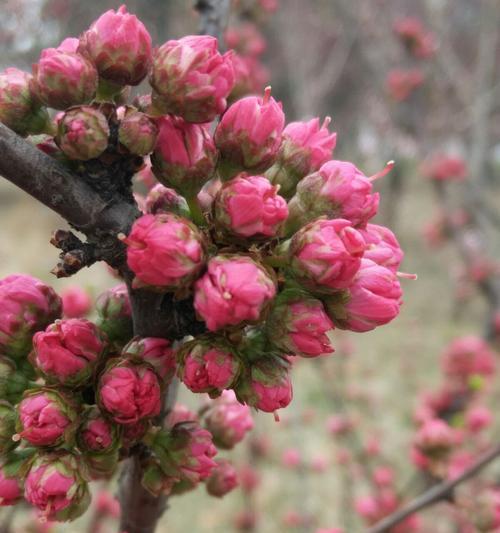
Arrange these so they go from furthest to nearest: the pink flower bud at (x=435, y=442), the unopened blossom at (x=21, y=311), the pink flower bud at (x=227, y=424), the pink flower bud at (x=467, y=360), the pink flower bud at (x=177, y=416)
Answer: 1. the pink flower bud at (x=467, y=360)
2. the pink flower bud at (x=435, y=442)
3. the pink flower bud at (x=227, y=424)
4. the pink flower bud at (x=177, y=416)
5. the unopened blossom at (x=21, y=311)

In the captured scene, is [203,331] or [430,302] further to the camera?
[430,302]

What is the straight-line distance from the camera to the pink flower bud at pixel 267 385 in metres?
0.96

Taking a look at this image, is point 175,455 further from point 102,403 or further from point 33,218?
point 33,218

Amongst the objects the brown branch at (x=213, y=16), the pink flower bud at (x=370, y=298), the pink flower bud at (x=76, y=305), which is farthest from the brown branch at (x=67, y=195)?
the pink flower bud at (x=76, y=305)

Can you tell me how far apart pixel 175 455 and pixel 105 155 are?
53 centimetres

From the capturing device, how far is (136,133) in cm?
91

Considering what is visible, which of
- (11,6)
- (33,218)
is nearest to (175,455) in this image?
(11,6)

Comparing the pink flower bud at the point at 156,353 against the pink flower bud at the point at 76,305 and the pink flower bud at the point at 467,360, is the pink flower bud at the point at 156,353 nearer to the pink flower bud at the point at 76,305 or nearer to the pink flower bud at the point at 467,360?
the pink flower bud at the point at 76,305

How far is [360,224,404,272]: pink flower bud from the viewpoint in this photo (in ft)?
3.29

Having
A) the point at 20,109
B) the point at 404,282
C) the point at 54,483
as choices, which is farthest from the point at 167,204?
the point at 404,282

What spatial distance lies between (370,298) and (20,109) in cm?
64

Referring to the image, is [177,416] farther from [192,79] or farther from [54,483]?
[192,79]

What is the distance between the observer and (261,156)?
3.34 feet

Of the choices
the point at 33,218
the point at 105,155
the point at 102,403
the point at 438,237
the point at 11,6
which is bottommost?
the point at 33,218
